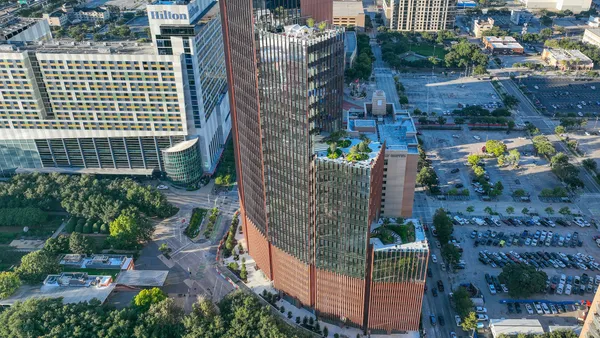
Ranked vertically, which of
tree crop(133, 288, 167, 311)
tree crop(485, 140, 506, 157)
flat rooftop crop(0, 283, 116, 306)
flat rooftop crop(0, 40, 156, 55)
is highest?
flat rooftop crop(0, 40, 156, 55)

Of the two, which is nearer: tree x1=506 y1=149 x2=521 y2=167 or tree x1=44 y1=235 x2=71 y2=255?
tree x1=44 y1=235 x2=71 y2=255

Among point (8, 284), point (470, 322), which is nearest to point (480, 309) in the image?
point (470, 322)

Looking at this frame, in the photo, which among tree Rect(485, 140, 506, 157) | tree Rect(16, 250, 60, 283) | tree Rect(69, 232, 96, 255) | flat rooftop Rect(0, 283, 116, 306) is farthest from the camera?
tree Rect(485, 140, 506, 157)

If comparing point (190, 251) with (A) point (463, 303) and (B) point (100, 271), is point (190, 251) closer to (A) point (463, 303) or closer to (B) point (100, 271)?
(B) point (100, 271)

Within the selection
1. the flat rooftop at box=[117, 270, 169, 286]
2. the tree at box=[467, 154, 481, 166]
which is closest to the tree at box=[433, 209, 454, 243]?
the tree at box=[467, 154, 481, 166]

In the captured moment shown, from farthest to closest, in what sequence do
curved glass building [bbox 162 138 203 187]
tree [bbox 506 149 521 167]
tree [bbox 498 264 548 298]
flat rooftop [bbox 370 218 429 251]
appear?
tree [bbox 506 149 521 167], curved glass building [bbox 162 138 203 187], tree [bbox 498 264 548 298], flat rooftop [bbox 370 218 429 251]

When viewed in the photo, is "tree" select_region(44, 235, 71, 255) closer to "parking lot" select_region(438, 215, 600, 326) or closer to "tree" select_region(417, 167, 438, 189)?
"parking lot" select_region(438, 215, 600, 326)

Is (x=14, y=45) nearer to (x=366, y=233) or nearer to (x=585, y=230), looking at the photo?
(x=366, y=233)
